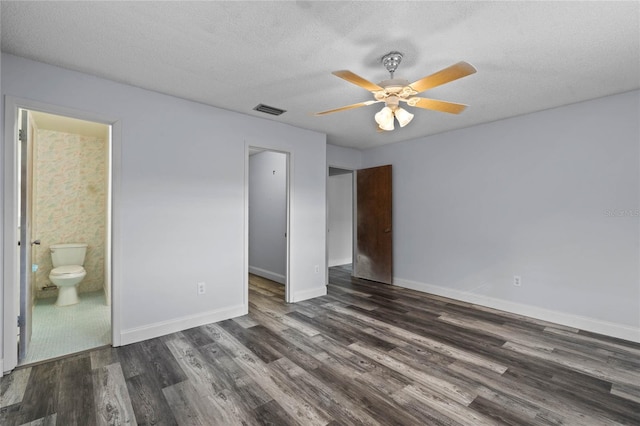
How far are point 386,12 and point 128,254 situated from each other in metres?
2.92

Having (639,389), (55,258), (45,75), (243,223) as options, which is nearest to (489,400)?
(639,389)

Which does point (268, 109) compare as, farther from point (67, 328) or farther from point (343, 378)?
point (67, 328)

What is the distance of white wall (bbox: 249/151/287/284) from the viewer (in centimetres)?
519

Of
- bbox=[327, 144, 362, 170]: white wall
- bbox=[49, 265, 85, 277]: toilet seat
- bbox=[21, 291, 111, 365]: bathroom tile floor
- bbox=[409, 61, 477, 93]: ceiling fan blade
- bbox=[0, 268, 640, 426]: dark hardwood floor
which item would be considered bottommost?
bbox=[0, 268, 640, 426]: dark hardwood floor

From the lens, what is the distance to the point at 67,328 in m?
3.08

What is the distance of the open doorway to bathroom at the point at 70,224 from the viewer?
339 centimetres

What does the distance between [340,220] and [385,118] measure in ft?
16.7

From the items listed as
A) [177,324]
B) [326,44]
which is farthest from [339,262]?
[326,44]

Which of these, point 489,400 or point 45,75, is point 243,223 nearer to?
point 45,75

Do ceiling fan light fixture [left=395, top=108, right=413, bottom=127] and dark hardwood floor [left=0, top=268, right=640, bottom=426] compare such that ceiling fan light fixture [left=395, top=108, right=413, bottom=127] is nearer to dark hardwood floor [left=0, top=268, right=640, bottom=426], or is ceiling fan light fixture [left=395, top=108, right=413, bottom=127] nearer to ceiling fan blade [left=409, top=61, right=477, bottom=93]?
ceiling fan blade [left=409, top=61, right=477, bottom=93]

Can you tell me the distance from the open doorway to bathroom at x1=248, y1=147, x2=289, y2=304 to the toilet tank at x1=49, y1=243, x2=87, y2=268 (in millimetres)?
2485

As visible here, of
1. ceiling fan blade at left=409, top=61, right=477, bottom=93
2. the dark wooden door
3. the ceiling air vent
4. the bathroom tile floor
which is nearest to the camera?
ceiling fan blade at left=409, top=61, right=477, bottom=93

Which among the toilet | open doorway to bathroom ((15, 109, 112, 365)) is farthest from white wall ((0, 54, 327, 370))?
the toilet

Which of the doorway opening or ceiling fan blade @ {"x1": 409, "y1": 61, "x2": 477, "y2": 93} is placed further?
the doorway opening
